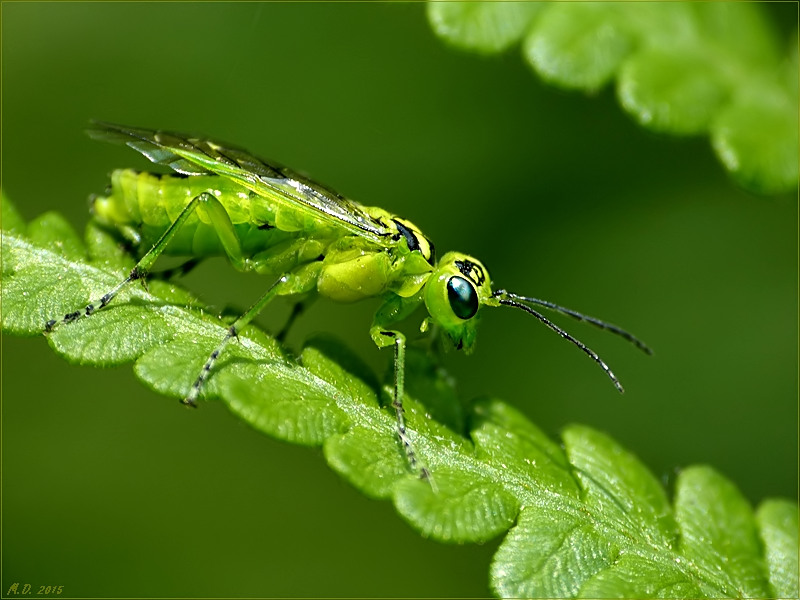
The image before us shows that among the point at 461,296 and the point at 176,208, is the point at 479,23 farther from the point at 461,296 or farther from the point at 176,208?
the point at 176,208

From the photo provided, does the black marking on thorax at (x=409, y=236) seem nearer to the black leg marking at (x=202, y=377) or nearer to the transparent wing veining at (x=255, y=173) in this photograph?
the transparent wing veining at (x=255, y=173)

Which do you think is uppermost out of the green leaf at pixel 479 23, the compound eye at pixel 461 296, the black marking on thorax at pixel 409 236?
the green leaf at pixel 479 23

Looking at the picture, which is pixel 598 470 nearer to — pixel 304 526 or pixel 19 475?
pixel 304 526

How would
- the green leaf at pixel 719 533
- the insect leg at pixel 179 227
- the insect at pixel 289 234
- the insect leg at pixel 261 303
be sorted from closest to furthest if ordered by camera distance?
the insect leg at pixel 261 303, the green leaf at pixel 719 533, the insect leg at pixel 179 227, the insect at pixel 289 234

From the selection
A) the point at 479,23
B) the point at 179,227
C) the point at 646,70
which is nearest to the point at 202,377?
the point at 179,227

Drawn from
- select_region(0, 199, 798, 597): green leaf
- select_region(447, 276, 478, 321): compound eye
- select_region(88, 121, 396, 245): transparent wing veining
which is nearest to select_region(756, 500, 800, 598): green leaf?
select_region(0, 199, 798, 597): green leaf

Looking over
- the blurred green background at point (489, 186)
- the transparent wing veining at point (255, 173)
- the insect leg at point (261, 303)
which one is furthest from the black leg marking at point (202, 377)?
the blurred green background at point (489, 186)

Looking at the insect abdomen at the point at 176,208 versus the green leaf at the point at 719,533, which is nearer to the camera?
the green leaf at the point at 719,533
